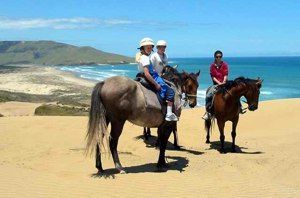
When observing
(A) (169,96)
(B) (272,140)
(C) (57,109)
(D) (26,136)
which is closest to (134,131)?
(D) (26,136)

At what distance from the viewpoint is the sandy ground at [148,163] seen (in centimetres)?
839

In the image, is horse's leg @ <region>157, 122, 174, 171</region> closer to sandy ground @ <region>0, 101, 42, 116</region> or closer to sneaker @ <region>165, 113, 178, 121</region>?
sneaker @ <region>165, 113, 178, 121</region>

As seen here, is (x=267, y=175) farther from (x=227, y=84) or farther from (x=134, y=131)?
(x=134, y=131)

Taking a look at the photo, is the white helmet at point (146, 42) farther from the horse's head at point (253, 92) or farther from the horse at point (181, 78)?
the horse's head at point (253, 92)

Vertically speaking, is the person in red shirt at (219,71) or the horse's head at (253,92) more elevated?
the person in red shirt at (219,71)

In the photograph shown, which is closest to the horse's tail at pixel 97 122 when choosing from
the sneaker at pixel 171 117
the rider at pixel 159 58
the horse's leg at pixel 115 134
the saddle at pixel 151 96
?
the horse's leg at pixel 115 134

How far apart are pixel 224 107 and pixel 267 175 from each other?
2.82m

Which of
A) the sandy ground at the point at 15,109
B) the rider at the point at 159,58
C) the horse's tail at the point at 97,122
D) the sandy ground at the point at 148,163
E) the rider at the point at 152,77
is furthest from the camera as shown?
the sandy ground at the point at 15,109

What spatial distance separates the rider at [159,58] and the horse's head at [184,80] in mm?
373

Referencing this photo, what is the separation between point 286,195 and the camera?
8375 millimetres

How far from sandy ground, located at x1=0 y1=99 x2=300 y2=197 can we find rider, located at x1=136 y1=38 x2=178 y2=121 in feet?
4.79

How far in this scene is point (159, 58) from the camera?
11562 millimetres

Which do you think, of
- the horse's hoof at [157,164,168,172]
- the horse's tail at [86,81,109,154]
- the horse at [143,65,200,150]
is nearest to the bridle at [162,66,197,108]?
the horse at [143,65,200,150]

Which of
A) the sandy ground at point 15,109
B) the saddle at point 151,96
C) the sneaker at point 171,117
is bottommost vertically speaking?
the sandy ground at point 15,109
